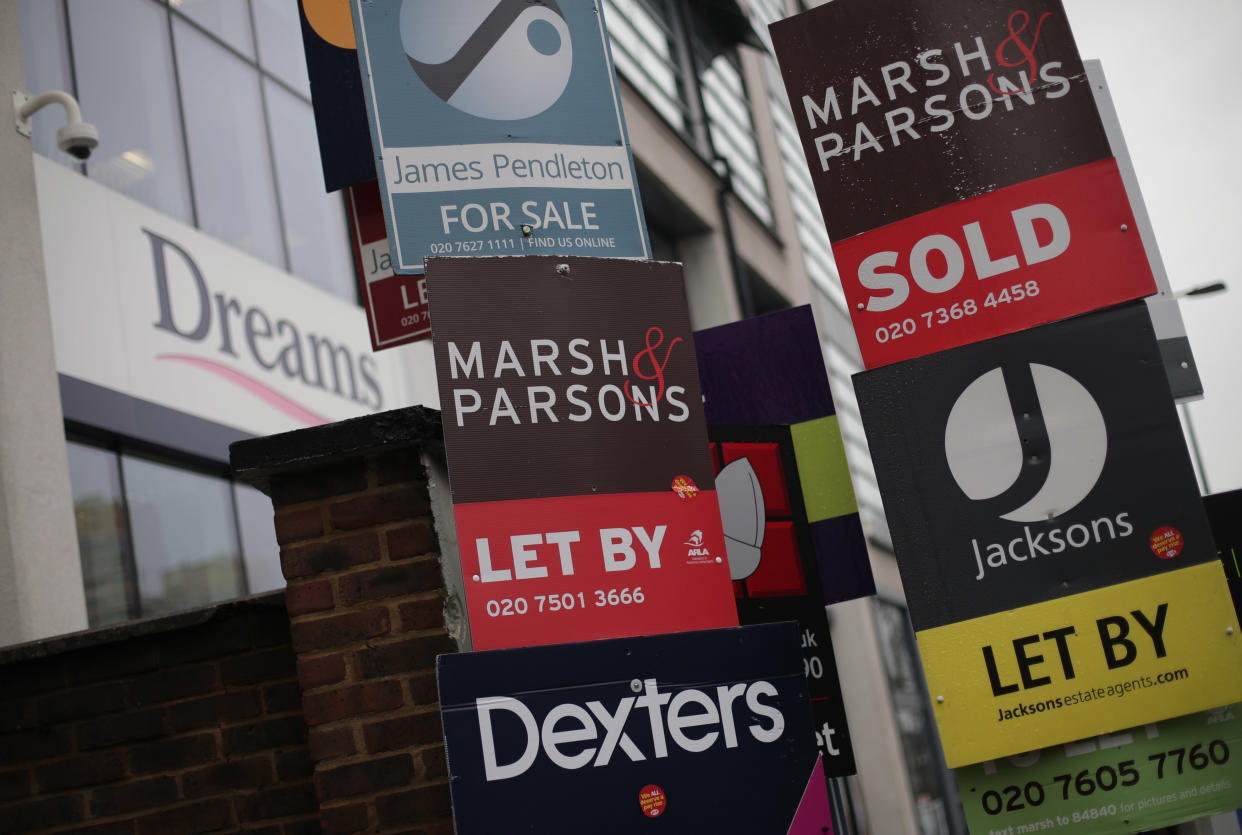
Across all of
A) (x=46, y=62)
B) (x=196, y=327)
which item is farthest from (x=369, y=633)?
(x=46, y=62)

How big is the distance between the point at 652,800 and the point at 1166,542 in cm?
172

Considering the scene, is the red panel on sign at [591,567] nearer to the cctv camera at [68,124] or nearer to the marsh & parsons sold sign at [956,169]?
the marsh & parsons sold sign at [956,169]

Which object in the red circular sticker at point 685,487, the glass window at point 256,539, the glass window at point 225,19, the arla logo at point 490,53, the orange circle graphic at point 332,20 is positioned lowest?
the red circular sticker at point 685,487

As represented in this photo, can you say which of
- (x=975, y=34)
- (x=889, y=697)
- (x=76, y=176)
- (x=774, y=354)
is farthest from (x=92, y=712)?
(x=889, y=697)

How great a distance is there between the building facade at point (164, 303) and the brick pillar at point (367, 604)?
321 cm

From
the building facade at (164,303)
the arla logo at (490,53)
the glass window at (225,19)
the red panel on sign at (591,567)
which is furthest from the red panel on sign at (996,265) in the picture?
the glass window at (225,19)

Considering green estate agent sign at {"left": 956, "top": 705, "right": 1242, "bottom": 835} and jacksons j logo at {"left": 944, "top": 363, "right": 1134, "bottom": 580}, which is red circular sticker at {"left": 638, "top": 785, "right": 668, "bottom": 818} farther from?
jacksons j logo at {"left": 944, "top": 363, "right": 1134, "bottom": 580}

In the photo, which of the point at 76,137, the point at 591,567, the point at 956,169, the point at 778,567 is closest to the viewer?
the point at 591,567

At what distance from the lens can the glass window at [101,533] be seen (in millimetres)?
7879

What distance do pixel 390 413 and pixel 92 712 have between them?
141 centimetres

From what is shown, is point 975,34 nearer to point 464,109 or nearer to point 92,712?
point 464,109

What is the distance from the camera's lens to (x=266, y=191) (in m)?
10.8

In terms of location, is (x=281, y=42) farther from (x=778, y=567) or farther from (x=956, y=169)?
(x=956, y=169)

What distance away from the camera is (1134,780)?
3615 mm
